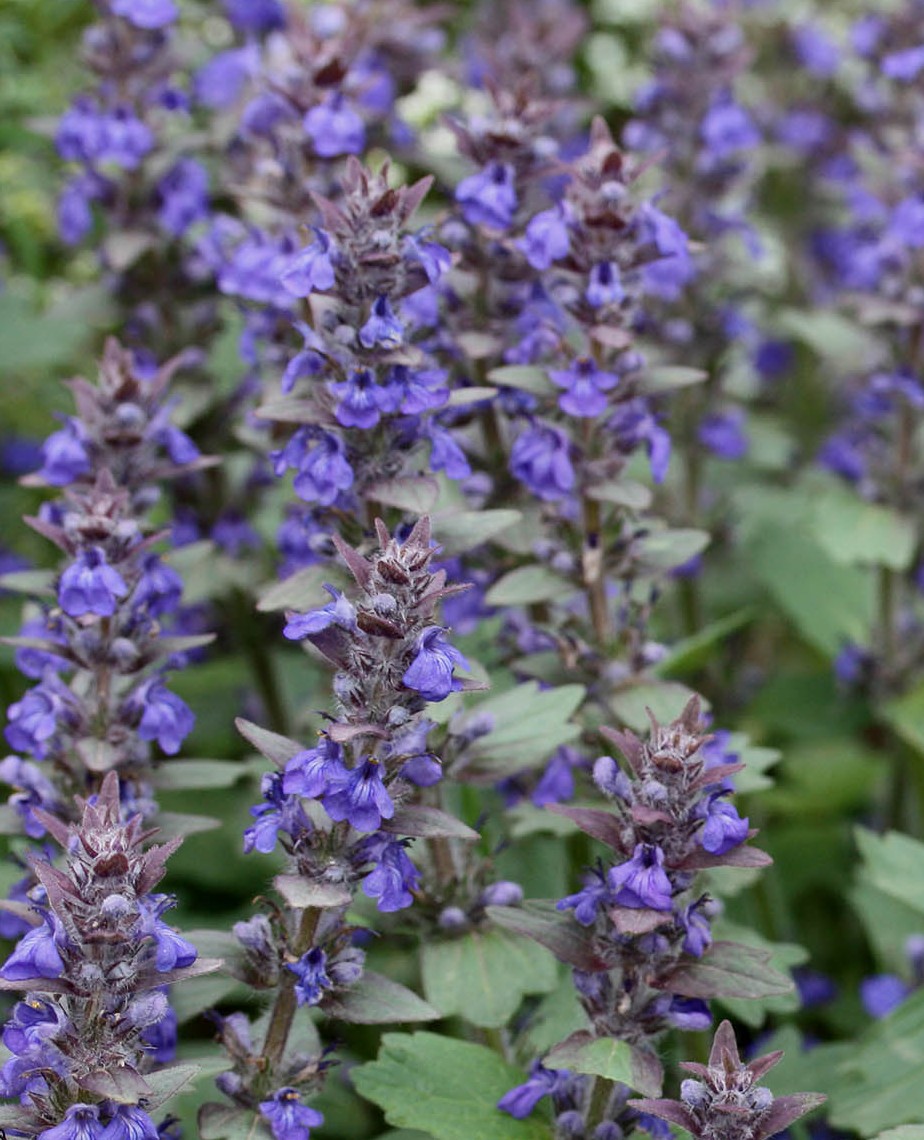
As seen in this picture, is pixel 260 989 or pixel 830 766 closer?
pixel 260 989

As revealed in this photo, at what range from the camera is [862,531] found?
15.6 feet

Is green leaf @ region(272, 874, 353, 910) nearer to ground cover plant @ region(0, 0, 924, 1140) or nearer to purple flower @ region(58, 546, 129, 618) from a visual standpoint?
ground cover plant @ region(0, 0, 924, 1140)

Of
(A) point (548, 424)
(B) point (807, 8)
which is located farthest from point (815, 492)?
(B) point (807, 8)

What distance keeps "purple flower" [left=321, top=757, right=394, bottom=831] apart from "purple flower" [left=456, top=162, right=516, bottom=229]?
154cm

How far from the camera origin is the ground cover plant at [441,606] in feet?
8.45

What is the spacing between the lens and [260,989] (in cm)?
281

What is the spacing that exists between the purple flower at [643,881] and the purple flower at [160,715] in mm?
1034

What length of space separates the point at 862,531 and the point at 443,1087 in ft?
8.35

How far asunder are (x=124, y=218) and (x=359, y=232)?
6.73ft

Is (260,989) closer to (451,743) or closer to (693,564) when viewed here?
(451,743)

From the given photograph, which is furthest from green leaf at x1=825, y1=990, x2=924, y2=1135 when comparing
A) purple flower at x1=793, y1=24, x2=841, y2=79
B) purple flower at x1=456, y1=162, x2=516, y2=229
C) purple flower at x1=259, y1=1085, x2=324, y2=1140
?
purple flower at x1=793, y1=24, x2=841, y2=79

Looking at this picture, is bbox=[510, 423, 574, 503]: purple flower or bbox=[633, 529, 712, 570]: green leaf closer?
bbox=[510, 423, 574, 503]: purple flower

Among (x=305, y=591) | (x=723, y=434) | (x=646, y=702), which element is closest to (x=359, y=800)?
(x=305, y=591)

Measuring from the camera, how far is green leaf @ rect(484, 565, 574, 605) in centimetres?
339
